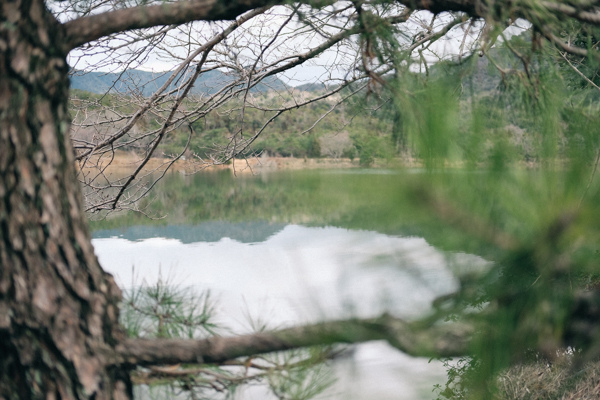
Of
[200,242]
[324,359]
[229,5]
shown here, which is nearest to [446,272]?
[324,359]

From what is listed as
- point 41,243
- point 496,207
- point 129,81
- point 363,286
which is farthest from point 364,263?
point 129,81

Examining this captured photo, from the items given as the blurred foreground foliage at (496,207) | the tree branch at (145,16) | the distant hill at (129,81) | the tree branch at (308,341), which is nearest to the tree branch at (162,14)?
the tree branch at (145,16)

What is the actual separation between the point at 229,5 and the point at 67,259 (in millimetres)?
502

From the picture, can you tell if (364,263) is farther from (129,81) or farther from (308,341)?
(129,81)

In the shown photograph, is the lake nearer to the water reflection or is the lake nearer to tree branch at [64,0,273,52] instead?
the water reflection

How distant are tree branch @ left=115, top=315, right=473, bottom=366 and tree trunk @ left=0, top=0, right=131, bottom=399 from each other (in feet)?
0.21

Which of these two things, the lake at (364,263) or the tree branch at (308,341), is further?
the tree branch at (308,341)

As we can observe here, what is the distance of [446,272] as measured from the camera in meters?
0.54

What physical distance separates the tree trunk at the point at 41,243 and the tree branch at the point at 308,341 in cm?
6

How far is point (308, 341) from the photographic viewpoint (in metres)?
0.66

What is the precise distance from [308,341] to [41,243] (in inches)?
17.7

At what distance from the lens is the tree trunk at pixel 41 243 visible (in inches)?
Answer: 26.7

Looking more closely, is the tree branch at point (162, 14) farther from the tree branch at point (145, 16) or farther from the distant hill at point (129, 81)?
the distant hill at point (129, 81)

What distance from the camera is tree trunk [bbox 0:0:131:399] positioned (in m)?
0.68
